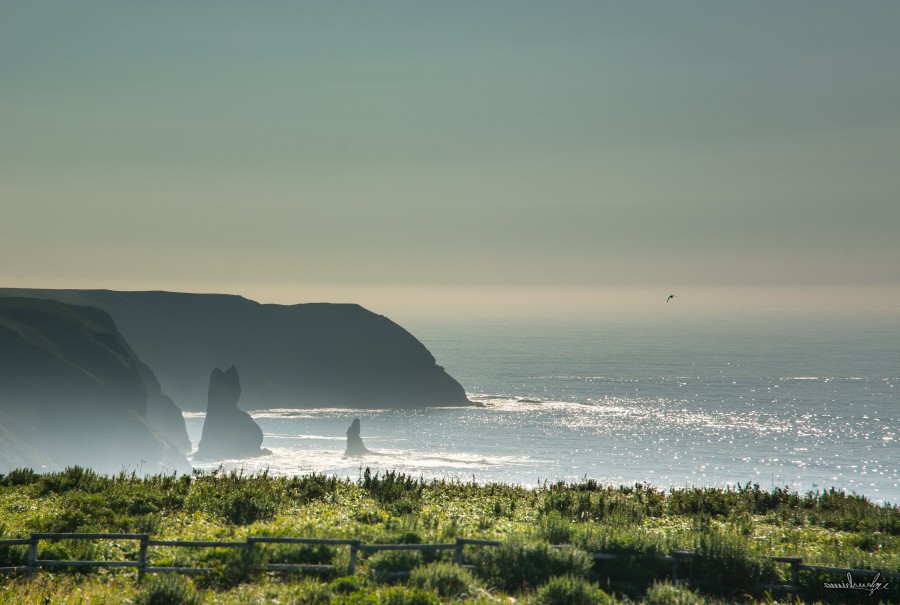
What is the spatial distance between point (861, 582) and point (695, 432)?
487 ft

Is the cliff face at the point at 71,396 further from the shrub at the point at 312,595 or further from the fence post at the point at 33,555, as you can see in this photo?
the shrub at the point at 312,595

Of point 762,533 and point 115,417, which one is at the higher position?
point 762,533

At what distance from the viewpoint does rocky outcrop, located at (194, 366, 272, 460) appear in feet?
460

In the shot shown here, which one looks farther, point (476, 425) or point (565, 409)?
point (565, 409)

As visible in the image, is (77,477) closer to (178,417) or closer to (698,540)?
(698,540)

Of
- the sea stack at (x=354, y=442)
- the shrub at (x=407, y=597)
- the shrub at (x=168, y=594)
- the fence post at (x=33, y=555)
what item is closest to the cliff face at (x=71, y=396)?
the sea stack at (x=354, y=442)

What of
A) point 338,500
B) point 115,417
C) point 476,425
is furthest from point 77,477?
point 476,425

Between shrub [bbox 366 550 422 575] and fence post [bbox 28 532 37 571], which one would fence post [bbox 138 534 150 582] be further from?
shrub [bbox 366 550 422 575]

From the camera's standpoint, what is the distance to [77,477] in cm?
2180

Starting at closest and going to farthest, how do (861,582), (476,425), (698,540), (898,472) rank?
(861,582)
(698,540)
(898,472)
(476,425)

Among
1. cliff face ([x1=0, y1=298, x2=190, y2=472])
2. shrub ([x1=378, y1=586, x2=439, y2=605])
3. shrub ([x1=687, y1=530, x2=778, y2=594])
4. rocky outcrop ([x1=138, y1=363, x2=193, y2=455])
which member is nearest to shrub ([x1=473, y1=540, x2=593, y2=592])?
shrub ([x1=378, y1=586, x2=439, y2=605])

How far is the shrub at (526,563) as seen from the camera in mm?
13539

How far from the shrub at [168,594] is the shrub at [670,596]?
790 centimetres

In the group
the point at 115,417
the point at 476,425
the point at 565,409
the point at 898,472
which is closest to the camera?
the point at 898,472
